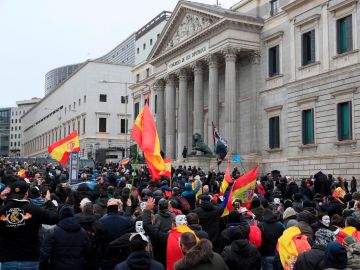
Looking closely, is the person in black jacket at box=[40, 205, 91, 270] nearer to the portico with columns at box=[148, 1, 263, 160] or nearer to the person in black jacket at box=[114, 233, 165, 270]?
the person in black jacket at box=[114, 233, 165, 270]

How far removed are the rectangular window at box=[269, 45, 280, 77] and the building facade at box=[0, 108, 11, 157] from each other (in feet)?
506

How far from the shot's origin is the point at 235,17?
132 ft

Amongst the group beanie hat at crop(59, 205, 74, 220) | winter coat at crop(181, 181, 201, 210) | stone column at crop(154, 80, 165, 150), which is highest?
stone column at crop(154, 80, 165, 150)

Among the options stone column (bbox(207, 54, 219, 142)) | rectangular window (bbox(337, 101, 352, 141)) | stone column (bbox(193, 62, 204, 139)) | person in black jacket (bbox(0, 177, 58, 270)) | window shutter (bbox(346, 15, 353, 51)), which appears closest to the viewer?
person in black jacket (bbox(0, 177, 58, 270))

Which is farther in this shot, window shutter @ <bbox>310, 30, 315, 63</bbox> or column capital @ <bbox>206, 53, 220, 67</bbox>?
column capital @ <bbox>206, 53, 220, 67</bbox>

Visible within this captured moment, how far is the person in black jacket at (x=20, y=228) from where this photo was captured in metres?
6.80

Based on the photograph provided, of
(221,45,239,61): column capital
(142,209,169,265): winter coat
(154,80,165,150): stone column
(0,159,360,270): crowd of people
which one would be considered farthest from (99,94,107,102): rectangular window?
(142,209,169,265): winter coat

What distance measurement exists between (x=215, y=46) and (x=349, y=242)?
120 feet

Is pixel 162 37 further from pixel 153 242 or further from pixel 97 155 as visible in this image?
pixel 153 242

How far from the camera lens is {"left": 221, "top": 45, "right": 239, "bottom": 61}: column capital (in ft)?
133

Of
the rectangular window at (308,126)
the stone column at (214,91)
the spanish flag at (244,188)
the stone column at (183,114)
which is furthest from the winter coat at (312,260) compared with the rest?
the stone column at (183,114)

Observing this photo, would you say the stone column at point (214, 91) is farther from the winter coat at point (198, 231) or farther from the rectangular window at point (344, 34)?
the winter coat at point (198, 231)

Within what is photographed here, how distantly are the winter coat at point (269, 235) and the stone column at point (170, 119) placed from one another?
40596 mm

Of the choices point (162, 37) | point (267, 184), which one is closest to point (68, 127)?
point (162, 37)
